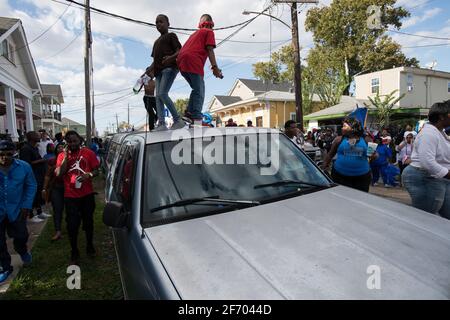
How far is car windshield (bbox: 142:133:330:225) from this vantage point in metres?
2.26

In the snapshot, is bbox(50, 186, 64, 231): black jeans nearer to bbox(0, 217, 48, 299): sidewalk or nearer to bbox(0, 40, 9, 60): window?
bbox(0, 217, 48, 299): sidewalk

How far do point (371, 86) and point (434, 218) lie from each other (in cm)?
2805

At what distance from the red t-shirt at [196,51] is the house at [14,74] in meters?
11.3

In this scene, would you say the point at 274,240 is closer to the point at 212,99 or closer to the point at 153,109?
the point at 153,109

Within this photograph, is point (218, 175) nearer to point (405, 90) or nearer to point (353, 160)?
point (353, 160)

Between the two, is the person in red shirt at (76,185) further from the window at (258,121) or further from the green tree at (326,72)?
the green tree at (326,72)

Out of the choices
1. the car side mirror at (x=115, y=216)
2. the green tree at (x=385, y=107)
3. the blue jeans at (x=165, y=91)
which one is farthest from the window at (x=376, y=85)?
the car side mirror at (x=115, y=216)

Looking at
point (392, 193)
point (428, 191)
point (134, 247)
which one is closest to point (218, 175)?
point (134, 247)

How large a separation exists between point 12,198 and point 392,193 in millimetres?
8767

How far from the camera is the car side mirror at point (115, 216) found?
7.30 ft

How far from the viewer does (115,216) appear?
87.8 inches

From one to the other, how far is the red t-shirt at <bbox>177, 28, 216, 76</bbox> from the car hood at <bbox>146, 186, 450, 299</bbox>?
269cm
